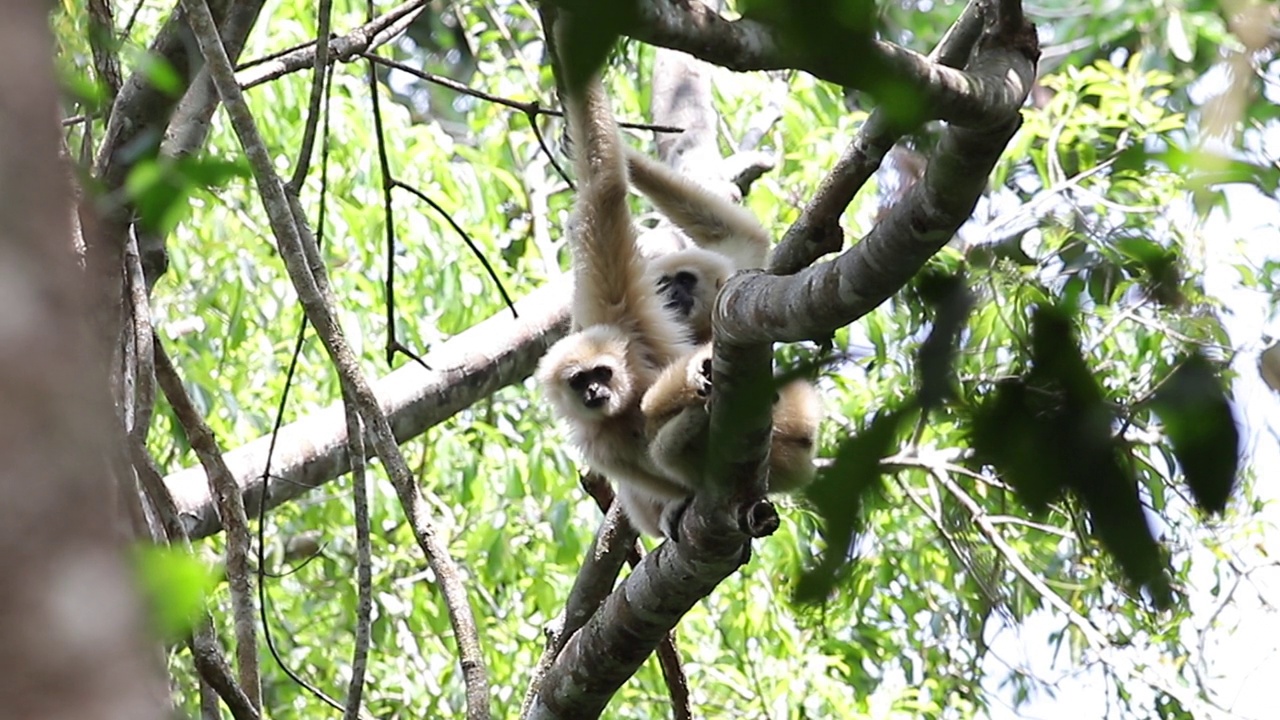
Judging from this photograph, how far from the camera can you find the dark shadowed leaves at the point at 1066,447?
95cm

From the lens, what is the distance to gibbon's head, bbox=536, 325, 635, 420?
3.59 meters

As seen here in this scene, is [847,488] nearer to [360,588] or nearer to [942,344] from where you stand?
[942,344]

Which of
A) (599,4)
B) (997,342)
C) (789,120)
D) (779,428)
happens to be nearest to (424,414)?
(779,428)

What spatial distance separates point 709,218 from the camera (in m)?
4.10

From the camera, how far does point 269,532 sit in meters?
6.05

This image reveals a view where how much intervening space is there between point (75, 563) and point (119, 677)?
44 millimetres

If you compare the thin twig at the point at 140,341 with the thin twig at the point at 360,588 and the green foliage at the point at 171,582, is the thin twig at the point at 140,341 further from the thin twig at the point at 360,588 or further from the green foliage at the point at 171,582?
the green foliage at the point at 171,582

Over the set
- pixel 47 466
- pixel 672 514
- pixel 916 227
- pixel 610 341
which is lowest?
pixel 47 466

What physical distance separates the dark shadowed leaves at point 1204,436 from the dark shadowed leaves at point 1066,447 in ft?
0.15

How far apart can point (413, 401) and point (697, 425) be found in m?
1.53

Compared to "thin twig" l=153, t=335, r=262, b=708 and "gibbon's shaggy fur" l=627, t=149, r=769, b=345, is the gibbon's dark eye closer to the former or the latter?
"gibbon's shaggy fur" l=627, t=149, r=769, b=345

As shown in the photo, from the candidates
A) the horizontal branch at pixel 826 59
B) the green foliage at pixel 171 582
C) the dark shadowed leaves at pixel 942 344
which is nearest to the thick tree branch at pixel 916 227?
the horizontal branch at pixel 826 59

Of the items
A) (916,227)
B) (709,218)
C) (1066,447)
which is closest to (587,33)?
(1066,447)

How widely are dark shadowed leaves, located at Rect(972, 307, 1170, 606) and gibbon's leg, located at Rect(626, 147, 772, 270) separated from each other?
2964mm
